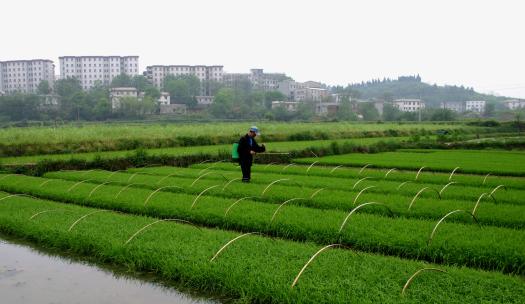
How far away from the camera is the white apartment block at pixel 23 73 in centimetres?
14150

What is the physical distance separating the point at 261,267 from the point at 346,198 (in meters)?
6.35

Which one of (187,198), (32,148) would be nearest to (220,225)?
(187,198)

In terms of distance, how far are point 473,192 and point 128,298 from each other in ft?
37.1

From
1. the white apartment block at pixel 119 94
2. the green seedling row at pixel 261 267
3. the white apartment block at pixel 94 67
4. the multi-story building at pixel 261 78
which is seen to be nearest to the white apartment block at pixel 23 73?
the white apartment block at pixel 94 67

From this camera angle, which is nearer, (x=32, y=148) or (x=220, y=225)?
(x=220, y=225)

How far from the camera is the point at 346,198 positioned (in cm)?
1395

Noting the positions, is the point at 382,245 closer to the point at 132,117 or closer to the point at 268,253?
the point at 268,253

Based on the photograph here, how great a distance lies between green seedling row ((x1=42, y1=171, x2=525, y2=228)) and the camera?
38.2 feet

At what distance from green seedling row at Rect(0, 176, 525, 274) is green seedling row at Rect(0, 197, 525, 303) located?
776 millimetres

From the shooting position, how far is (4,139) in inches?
1121

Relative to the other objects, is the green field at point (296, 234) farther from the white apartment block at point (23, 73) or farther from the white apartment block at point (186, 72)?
the white apartment block at point (23, 73)

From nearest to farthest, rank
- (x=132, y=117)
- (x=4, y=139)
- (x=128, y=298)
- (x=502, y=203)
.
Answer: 1. (x=128, y=298)
2. (x=502, y=203)
3. (x=4, y=139)
4. (x=132, y=117)

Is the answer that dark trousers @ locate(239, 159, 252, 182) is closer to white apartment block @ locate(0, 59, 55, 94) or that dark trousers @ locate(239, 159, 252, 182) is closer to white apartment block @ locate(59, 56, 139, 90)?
white apartment block @ locate(59, 56, 139, 90)

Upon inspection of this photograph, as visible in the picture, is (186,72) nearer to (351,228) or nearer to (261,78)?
(261,78)
